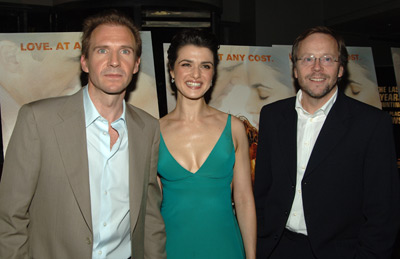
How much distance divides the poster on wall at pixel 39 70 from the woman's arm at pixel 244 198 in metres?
0.91

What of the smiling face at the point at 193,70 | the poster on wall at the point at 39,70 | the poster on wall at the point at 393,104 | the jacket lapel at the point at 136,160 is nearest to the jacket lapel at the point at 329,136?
the smiling face at the point at 193,70

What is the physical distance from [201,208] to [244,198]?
281 mm

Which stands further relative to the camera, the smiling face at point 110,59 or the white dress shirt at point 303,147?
the white dress shirt at point 303,147

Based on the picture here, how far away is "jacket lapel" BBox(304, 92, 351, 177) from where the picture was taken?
6.42 feet

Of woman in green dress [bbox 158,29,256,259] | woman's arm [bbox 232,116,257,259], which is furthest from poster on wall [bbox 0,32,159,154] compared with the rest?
woman's arm [bbox 232,116,257,259]

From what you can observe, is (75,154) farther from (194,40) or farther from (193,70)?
(194,40)

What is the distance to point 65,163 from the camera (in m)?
1.64

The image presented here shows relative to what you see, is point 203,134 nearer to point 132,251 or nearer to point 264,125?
point 264,125

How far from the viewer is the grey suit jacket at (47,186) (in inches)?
61.6

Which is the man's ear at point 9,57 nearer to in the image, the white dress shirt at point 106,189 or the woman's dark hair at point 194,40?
the white dress shirt at point 106,189

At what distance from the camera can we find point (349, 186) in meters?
1.95

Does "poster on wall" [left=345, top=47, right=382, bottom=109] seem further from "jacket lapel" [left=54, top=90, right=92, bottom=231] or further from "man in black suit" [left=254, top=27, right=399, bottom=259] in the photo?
"jacket lapel" [left=54, top=90, right=92, bottom=231]

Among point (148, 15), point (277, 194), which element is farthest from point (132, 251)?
point (148, 15)

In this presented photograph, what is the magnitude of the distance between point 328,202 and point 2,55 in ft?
7.61
